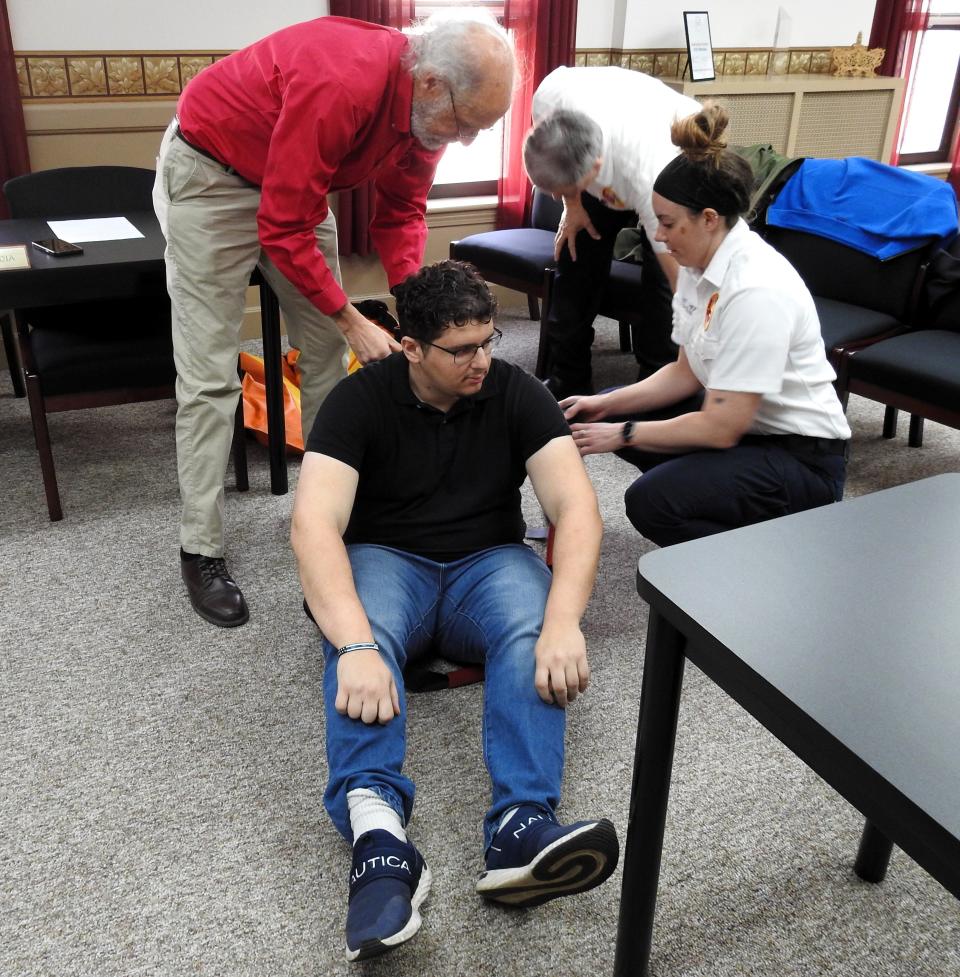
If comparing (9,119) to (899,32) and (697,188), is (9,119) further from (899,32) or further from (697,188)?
(899,32)

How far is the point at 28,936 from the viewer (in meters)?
1.37

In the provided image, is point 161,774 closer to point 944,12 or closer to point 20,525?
point 20,525

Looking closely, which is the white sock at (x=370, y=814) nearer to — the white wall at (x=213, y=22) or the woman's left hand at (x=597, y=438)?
the woman's left hand at (x=597, y=438)

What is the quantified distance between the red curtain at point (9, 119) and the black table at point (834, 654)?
9.62 feet

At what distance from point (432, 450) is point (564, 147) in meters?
1.09

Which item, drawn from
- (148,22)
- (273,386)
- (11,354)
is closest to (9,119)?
(148,22)

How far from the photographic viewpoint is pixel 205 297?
2115mm

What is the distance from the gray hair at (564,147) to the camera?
95.6 inches

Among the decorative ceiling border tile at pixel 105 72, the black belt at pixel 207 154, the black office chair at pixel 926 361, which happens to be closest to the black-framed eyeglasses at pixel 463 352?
the black belt at pixel 207 154

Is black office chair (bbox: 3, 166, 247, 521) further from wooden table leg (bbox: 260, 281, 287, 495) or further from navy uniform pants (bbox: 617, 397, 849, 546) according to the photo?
navy uniform pants (bbox: 617, 397, 849, 546)

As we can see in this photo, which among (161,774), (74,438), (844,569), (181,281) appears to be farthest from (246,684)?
(74,438)

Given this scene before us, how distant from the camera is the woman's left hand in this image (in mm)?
2006

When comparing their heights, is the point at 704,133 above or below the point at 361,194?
above

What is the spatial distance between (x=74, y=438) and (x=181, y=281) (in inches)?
44.2
